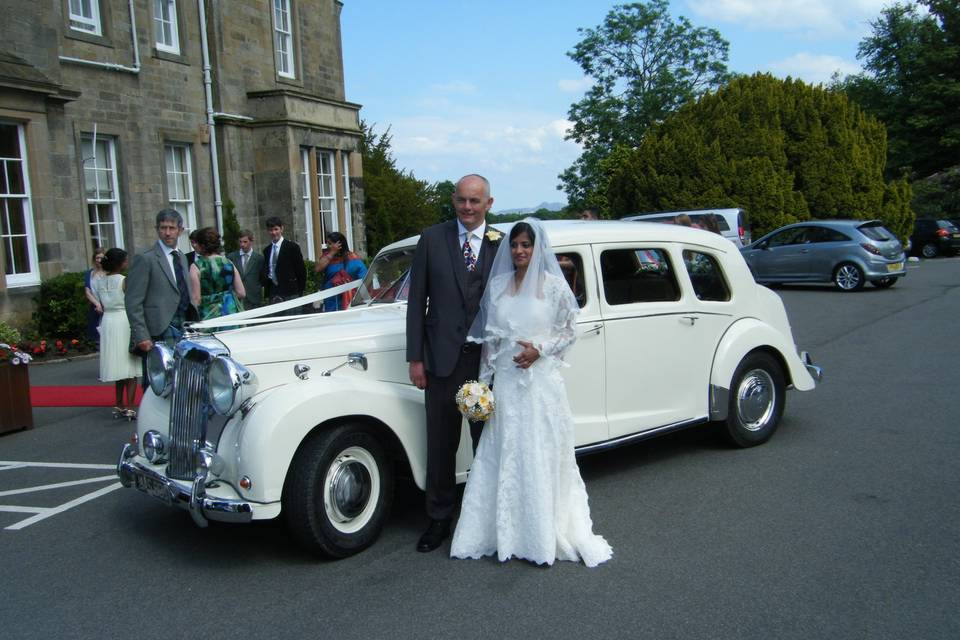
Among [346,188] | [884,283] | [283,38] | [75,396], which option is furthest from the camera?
[346,188]

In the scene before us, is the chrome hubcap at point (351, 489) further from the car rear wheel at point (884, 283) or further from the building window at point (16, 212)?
the car rear wheel at point (884, 283)

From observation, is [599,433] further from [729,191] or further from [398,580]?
[729,191]

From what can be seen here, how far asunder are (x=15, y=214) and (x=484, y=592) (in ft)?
44.3

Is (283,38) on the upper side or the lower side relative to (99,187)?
upper

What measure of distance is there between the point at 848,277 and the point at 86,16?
17.0 meters


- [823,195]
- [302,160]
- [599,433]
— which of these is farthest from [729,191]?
[599,433]

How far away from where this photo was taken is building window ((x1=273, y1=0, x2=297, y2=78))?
70.3 feet

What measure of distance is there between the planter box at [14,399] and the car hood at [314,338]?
4.35m

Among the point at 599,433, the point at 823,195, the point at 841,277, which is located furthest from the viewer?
the point at 823,195

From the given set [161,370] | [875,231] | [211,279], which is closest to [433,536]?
[161,370]

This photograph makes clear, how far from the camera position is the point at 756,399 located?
646 cm

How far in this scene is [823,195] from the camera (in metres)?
28.4

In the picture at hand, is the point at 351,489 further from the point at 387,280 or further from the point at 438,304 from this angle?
the point at 387,280

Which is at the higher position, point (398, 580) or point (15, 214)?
point (15, 214)
